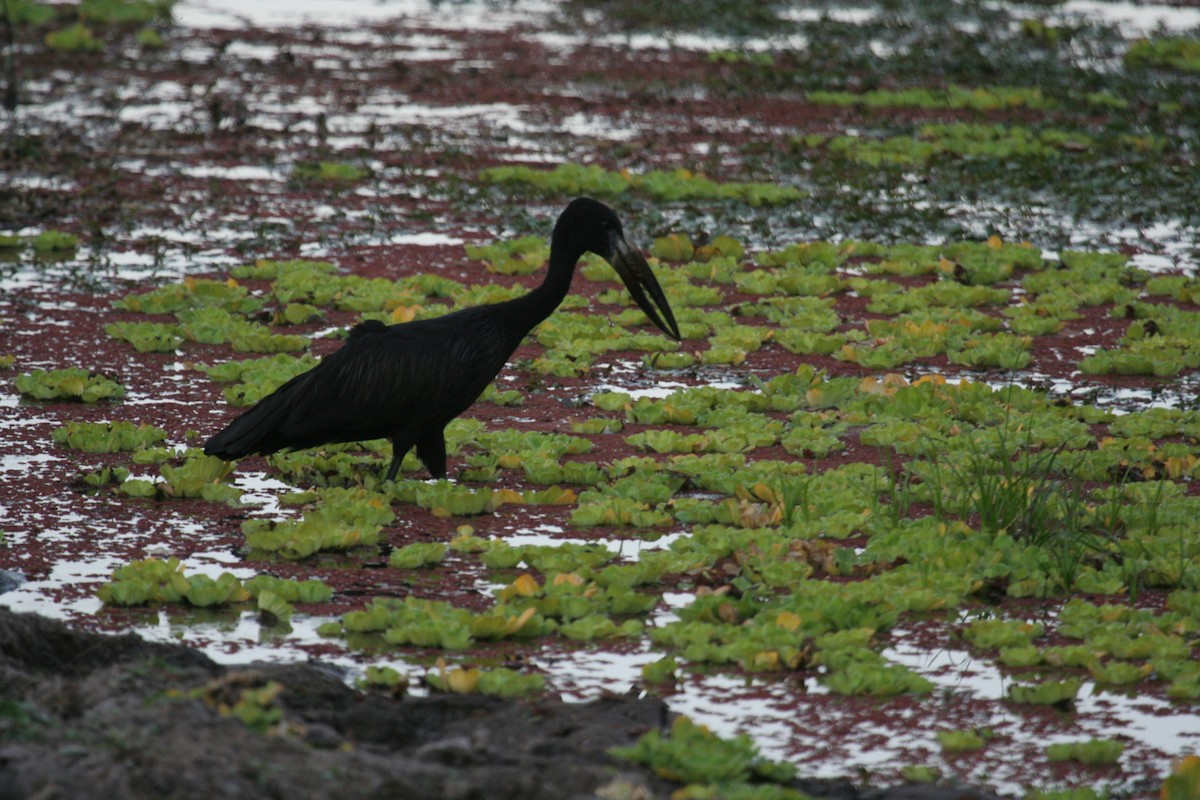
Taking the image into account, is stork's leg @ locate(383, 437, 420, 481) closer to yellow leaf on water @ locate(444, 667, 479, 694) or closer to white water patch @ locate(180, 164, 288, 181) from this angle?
yellow leaf on water @ locate(444, 667, 479, 694)

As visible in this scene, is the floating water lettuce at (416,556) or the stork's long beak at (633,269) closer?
the floating water lettuce at (416,556)

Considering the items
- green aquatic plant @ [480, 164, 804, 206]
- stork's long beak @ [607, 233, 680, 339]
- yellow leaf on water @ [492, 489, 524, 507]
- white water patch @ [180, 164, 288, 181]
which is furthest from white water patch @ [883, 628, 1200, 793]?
white water patch @ [180, 164, 288, 181]

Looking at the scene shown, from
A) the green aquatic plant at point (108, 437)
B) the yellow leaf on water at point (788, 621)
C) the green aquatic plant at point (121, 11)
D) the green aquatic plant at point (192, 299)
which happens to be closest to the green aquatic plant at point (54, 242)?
the green aquatic plant at point (192, 299)

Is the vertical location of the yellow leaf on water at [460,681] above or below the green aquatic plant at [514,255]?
below

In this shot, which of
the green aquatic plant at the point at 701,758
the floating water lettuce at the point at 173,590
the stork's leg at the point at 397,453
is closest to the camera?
the green aquatic plant at the point at 701,758

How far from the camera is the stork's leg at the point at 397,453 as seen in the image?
7.36 meters

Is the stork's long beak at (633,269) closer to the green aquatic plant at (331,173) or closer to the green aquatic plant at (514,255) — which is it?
the green aquatic plant at (514,255)

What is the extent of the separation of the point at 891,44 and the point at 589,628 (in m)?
16.9

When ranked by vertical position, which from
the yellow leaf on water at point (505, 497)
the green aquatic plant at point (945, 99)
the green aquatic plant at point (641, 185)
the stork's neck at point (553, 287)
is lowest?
the yellow leaf on water at point (505, 497)

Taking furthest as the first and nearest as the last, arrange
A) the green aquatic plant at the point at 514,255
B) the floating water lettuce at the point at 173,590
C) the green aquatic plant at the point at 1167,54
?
the green aquatic plant at the point at 1167,54 → the green aquatic plant at the point at 514,255 → the floating water lettuce at the point at 173,590

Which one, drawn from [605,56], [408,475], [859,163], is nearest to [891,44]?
[605,56]

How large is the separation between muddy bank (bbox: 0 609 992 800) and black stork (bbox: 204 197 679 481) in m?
2.03

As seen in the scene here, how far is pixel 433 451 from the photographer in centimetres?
750

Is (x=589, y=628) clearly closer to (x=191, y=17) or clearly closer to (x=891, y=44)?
(x=891, y=44)
